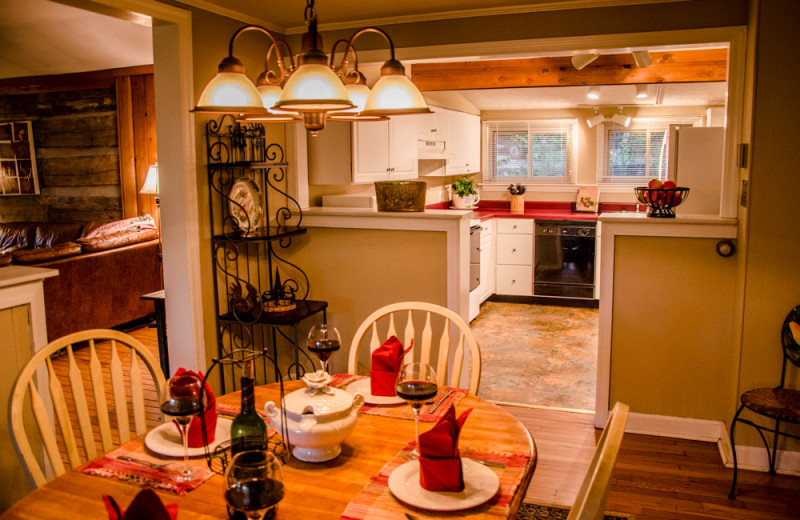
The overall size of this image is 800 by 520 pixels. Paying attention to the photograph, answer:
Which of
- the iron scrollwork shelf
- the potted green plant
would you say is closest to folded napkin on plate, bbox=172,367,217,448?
the iron scrollwork shelf

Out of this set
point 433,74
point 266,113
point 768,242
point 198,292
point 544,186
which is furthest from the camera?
point 544,186

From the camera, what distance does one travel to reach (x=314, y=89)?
1.51 metres

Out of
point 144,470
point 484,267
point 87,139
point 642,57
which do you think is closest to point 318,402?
point 144,470

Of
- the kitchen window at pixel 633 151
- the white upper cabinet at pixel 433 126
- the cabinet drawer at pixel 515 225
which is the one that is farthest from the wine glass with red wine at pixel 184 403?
the kitchen window at pixel 633 151

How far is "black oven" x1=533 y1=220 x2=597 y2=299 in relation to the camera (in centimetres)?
643

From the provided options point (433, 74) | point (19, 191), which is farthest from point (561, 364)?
point (19, 191)

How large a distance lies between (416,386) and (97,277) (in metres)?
4.37

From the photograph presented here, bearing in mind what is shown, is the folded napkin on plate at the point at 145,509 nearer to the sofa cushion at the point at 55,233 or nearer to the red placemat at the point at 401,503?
the red placemat at the point at 401,503

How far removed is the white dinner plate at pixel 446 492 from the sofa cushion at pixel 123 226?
5101 millimetres

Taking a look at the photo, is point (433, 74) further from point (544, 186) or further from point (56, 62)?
point (56, 62)

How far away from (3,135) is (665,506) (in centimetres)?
788

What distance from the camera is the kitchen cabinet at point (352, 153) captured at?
4.16 m

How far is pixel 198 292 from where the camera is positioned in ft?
10.9

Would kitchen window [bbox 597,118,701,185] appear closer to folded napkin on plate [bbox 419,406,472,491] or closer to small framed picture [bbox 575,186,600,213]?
small framed picture [bbox 575,186,600,213]
